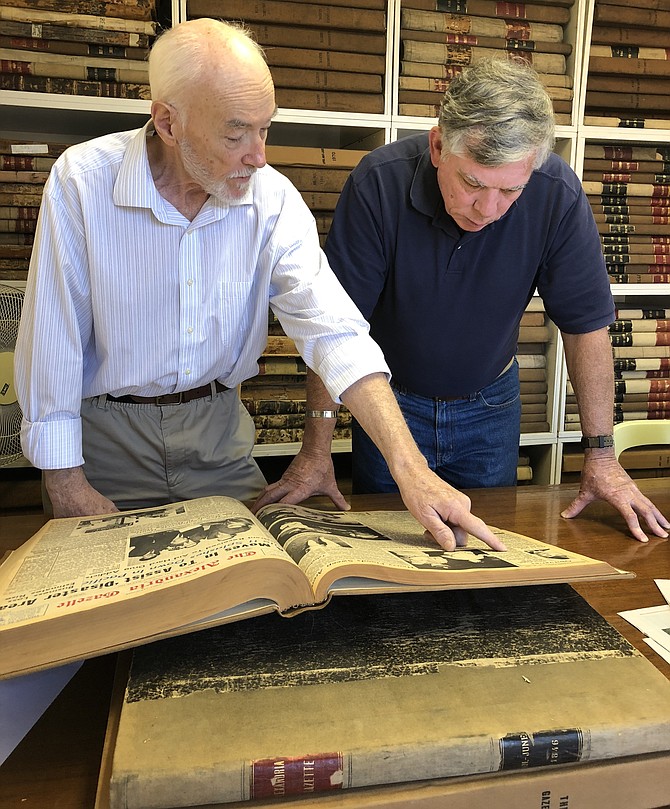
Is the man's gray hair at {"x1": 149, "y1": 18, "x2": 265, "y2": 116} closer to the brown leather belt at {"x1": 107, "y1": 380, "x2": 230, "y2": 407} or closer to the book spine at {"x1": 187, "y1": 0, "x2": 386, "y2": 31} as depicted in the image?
the brown leather belt at {"x1": 107, "y1": 380, "x2": 230, "y2": 407}

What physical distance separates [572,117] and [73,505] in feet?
7.46

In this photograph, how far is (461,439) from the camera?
1598mm

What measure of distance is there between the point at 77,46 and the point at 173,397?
61.9 inches

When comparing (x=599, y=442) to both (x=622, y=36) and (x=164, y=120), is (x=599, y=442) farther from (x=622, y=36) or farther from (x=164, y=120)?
(x=622, y=36)

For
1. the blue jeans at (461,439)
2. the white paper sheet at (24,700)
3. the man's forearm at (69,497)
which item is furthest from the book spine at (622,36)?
the white paper sheet at (24,700)

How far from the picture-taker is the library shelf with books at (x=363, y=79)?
2.41 meters

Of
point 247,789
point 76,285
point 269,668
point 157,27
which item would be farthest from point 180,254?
point 157,27

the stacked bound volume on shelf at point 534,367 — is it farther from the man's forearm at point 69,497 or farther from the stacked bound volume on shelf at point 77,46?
the man's forearm at point 69,497

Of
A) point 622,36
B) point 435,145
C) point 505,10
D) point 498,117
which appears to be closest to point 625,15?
point 622,36

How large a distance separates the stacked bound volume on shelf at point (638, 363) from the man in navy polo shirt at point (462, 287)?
1376mm

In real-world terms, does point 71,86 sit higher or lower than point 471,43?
lower

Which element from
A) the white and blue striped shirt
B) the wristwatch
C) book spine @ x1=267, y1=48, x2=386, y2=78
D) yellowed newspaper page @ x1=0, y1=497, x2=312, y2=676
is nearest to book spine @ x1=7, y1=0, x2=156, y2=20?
book spine @ x1=267, y1=48, x2=386, y2=78

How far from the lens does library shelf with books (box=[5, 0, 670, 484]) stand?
94.7 inches

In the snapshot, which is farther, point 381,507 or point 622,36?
point 622,36
